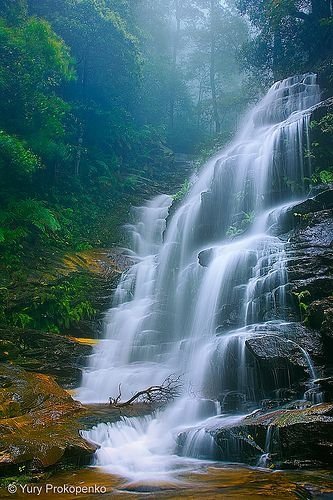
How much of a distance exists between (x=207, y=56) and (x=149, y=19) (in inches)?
211

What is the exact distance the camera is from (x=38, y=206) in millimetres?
16719

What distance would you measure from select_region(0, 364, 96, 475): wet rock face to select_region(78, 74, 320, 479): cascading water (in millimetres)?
528

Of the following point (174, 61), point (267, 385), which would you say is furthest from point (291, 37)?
point (267, 385)

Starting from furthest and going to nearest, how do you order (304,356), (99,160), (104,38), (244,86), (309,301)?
(244,86), (99,160), (104,38), (309,301), (304,356)

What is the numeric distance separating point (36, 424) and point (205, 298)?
6558 mm

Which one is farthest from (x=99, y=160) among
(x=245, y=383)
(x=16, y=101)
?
(x=245, y=383)

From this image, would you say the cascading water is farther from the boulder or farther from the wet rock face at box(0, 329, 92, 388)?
the boulder

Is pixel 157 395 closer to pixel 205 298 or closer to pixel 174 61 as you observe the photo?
pixel 205 298

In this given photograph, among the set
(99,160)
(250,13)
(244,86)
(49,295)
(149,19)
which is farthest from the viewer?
(149,19)

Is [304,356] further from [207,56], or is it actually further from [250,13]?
[207,56]

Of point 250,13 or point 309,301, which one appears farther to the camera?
point 250,13

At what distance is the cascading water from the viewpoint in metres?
7.90

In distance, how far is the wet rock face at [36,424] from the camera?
232 inches

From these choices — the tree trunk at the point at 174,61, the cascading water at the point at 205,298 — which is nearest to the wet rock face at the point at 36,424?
the cascading water at the point at 205,298
